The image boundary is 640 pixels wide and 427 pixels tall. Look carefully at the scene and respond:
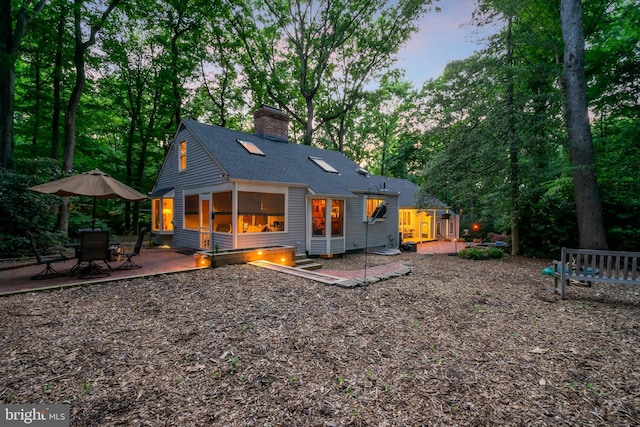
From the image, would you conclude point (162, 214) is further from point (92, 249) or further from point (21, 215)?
point (92, 249)

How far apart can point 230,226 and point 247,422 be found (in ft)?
25.6

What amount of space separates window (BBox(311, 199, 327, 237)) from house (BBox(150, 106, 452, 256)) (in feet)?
0.13

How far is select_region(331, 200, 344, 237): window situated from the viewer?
11.1 meters

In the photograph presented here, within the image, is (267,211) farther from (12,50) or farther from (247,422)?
(12,50)

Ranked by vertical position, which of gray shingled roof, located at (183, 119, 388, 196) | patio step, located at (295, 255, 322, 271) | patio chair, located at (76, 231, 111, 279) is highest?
gray shingled roof, located at (183, 119, 388, 196)

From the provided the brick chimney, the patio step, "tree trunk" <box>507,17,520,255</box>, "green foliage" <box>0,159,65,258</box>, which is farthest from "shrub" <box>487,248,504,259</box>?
"green foliage" <box>0,159,65,258</box>

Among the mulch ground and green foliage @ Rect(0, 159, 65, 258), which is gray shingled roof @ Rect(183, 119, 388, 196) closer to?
the mulch ground

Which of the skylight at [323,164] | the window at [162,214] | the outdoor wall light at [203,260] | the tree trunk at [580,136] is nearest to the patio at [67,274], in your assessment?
the outdoor wall light at [203,260]

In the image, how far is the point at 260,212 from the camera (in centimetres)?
928

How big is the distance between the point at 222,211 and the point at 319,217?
12.4ft

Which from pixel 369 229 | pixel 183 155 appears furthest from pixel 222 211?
pixel 369 229

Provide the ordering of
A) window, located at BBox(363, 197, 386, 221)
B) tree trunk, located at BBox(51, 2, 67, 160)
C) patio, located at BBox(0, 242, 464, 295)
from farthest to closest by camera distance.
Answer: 1. window, located at BBox(363, 197, 386, 221)
2. tree trunk, located at BBox(51, 2, 67, 160)
3. patio, located at BBox(0, 242, 464, 295)

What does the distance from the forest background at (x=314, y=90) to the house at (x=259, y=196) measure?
3.34 meters

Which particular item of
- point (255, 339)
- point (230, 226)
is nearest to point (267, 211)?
point (230, 226)
